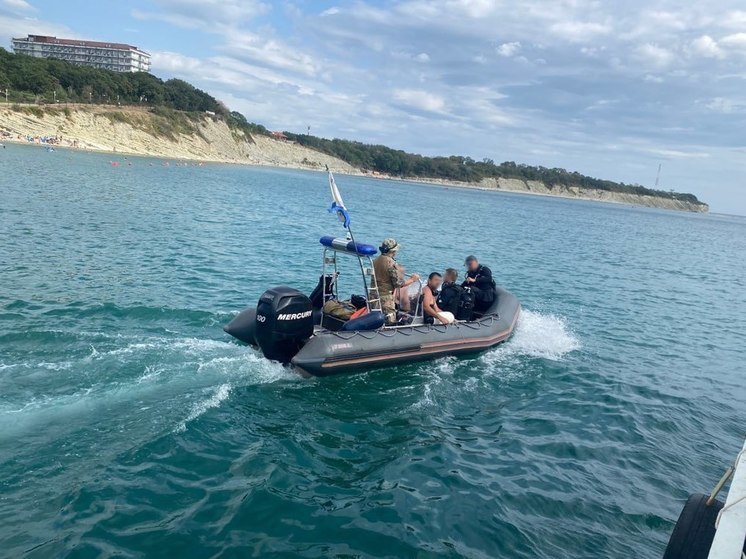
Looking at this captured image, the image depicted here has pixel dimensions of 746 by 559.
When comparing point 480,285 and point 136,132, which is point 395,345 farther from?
point 136,132

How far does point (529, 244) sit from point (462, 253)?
916 cm

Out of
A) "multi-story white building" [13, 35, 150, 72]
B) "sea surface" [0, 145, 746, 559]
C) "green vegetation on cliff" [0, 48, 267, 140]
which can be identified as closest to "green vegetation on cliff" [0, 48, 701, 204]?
"green vegetation on cliff" [0, 48, 267, 140]

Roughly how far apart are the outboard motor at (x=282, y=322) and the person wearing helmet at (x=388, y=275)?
1.77 metres

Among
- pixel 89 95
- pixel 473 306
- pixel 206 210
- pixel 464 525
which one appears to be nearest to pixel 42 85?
pixel 89 95

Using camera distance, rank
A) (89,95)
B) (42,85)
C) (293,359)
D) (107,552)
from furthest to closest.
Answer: (89,95)
(42,85)
(293,359)
(107,552)

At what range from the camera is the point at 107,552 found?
491 centimetres

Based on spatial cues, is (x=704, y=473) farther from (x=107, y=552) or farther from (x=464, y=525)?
(x=107, y=552)

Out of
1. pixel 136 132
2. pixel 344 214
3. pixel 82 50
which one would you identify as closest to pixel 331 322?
pixel 344 214

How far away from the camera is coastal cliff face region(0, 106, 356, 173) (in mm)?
69688

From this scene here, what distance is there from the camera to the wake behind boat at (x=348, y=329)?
870 cm

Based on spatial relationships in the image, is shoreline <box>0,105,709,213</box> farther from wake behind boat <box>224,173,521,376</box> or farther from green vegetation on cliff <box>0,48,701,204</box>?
wake behind boat <box>224,173,521,376</box>

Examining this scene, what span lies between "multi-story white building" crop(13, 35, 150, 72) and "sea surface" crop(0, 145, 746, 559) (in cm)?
18280

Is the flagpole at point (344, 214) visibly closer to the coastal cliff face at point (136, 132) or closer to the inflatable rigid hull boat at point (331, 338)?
the inflatable rigid hull boat at point (331, 338)

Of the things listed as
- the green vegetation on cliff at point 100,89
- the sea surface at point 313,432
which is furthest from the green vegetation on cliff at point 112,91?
the sea surface at point 313,432
